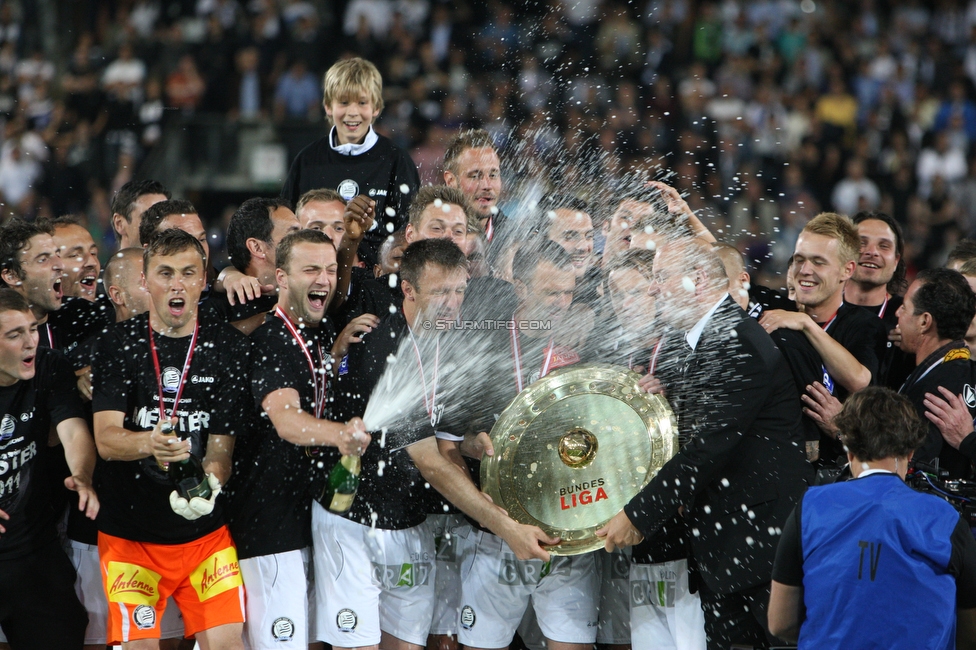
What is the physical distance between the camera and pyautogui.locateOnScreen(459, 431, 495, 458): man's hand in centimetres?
461

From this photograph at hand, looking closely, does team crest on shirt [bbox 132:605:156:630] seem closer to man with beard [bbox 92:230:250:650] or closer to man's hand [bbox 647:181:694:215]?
man with beard [bbox 92:230:250:650]

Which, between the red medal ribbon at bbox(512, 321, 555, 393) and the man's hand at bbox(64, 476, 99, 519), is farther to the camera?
the red medal ribbon at bbox(512, 321, 555, 393)

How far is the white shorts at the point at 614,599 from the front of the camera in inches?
199

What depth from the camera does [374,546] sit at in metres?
4.79

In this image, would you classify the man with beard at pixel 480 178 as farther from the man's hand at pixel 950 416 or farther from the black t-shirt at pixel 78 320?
the man's hand at pixel 950 416

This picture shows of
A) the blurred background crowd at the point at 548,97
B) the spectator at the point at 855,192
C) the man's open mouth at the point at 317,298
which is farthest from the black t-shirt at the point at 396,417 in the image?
the spectator at the point at 855,192

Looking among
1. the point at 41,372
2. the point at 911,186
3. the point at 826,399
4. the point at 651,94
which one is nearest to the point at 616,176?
the point at 651,94

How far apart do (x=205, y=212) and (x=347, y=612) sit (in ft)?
24.3

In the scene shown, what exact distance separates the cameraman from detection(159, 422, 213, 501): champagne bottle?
2.20m

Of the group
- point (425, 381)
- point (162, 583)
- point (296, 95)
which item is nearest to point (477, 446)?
point (425, 381)

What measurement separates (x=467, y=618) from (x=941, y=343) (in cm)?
251

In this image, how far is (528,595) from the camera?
16.4 feet

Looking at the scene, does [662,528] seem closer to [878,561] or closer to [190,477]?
[878,561]

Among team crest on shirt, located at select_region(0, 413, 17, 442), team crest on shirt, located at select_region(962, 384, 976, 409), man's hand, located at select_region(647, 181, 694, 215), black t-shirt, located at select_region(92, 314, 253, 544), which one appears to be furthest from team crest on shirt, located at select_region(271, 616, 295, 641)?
team crest on shirt, located at select_region(962, 384, 976, 409)
